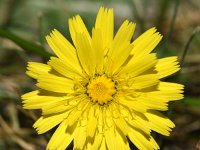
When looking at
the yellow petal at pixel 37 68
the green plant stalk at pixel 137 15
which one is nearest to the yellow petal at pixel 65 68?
the yellow petal at pixel 37 68

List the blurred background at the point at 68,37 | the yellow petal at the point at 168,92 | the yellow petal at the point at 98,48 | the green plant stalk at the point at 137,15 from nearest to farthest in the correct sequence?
the yellow petal at the point at 98,48 < the yellow petal at the point at 168,92 < the blurred background at the point at 68,37 < the green plant stalk at the point at 137,15

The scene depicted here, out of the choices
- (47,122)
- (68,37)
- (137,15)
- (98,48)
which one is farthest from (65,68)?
(137,15)

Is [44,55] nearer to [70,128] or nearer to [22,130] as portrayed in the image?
[70,128]

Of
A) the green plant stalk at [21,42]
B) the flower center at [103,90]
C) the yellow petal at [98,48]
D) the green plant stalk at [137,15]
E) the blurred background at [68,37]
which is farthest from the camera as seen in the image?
the green plant stalk at [137,15]

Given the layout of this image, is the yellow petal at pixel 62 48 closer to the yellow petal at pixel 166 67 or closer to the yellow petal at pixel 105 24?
the yellow petal at pixel 105 24

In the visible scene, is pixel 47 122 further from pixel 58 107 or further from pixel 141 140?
pixel 141 140

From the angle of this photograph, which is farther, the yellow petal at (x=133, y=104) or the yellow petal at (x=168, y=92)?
the yellow petal at (x=168, y=92)

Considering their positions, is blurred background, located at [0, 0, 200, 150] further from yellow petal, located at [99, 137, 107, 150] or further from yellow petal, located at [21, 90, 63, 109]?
yellow petal, located at [99, 137, 107, 150]

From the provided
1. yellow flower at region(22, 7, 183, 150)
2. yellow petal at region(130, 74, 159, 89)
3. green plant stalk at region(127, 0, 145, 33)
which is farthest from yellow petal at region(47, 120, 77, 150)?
green plant stalk at region(127, 0, 145, 33)
